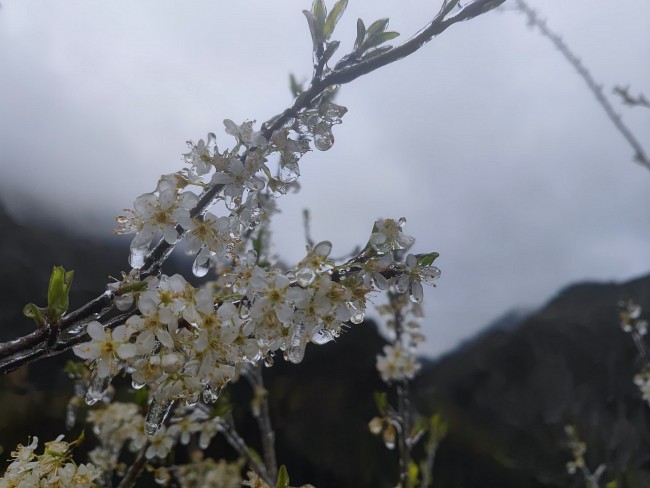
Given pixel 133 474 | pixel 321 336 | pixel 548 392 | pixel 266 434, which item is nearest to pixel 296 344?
pixel 321 336

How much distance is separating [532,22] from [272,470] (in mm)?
2072

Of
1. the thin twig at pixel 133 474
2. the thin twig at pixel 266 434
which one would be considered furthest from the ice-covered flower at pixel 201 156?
the thin twig at pixel 266 434

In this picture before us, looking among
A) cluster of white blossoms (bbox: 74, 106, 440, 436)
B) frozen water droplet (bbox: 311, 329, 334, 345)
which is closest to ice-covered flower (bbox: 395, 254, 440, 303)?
cluster of white blossoms (bbox: 74, 106, 440, 436)

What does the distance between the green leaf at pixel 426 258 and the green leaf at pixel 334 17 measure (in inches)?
13.2

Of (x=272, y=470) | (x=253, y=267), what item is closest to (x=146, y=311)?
(x=253, y=267)

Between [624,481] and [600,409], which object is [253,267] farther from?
[600,409]

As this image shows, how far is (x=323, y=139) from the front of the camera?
2.11 feet

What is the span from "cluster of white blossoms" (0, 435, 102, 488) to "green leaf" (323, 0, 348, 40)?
0.69 m

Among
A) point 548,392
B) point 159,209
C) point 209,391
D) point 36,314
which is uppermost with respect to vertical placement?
point 159,209

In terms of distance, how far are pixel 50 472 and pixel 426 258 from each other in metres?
0.59

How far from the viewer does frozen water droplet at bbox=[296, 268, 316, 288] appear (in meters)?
0.57

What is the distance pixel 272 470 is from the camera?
1608 mm

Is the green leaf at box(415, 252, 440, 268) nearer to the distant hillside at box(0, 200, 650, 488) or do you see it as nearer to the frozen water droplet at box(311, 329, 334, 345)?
the frozen water droplet at box(311, 329, 334, 345)

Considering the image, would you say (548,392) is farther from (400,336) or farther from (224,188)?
(224,188)
